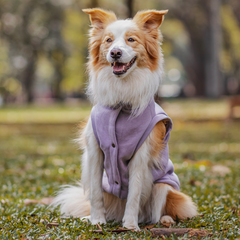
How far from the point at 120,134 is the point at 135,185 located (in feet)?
1.69

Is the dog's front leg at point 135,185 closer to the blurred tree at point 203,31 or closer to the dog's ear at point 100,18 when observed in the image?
the dog's ear at point 100,18

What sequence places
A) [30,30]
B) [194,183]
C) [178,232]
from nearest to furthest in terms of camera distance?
[178,232] → [194,183] → [30,30]

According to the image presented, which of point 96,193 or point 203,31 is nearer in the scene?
point 96,193

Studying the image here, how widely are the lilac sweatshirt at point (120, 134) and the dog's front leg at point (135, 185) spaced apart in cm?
6

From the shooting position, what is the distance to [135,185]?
3.41 metres

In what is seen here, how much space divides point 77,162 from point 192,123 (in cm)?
763

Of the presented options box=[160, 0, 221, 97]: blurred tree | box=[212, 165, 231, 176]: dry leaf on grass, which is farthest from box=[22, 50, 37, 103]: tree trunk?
box=[212, 165, 231, 176]: dry leaf on grass

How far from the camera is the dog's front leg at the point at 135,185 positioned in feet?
11.1

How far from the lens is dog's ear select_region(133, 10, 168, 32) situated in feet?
11.5

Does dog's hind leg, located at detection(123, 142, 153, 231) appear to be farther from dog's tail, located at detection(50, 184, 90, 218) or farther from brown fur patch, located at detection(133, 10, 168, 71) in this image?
brown fur patch, located at detection(133, 10, 168, 71)

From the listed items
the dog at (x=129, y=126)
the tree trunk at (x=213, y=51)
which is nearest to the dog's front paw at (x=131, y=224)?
the dog at (x=129, y=126)

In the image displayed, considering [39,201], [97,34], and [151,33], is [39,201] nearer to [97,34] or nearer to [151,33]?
[97,34]

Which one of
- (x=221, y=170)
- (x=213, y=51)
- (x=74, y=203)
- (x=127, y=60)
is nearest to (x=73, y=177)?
(x=74, y=203)

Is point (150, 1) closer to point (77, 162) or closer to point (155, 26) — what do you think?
point (77, 162)
